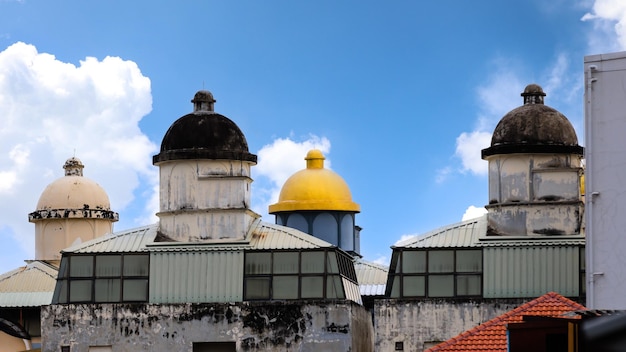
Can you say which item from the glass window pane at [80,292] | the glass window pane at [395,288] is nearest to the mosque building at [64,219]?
the glass window pane at [80,292]

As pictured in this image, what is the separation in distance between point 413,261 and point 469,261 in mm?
2409

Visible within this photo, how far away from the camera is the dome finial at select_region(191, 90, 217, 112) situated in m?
55.3

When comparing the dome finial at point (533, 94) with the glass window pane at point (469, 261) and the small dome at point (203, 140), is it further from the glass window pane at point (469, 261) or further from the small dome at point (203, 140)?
the small dome at point (203, 140)

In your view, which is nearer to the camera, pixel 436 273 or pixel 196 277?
pixel 436 273

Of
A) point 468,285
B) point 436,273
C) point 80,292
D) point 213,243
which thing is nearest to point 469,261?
point 468,285

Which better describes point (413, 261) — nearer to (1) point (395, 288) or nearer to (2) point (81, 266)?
(1) point (395, 288)

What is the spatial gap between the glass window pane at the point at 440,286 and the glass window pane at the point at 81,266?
49.4 ft

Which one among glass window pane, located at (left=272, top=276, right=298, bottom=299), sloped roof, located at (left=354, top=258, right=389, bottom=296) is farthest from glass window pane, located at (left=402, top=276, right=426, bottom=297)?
sloped roof, located at (left=354, top=258, right=389, bottom=296)

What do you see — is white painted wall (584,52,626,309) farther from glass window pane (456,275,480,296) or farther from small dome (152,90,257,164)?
small dome (152,90,257,164)

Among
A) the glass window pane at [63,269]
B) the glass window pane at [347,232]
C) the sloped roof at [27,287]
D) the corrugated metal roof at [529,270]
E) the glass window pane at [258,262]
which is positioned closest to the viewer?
the corrugated metal roof at [529,270]

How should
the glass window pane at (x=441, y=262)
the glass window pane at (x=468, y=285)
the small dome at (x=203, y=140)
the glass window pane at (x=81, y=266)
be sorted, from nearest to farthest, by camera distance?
1. the glass window pane at (x=468, y=285)
2. the glass window pane at (x=441, y=262)
3. the glass window pane at (x=81, y=266)
4. the small dome at (x=203, y=140)

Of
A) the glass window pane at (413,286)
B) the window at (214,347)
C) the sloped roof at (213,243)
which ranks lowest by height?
A: the window at (214,347)

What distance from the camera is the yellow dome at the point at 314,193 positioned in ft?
211

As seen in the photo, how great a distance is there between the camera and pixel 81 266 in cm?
5166
